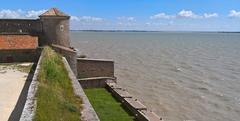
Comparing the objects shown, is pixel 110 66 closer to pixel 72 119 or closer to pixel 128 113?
pixel 128 113

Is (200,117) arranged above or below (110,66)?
below

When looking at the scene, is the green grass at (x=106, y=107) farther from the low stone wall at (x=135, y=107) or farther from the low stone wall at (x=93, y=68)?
the low stone wall at (x=93, y=68)

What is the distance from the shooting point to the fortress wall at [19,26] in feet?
96.4

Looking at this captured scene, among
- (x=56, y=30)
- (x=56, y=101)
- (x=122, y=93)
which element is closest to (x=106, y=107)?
(x=122, y=93)

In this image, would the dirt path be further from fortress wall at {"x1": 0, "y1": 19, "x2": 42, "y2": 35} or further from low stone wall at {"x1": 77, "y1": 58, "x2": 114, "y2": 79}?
fortress wall at {"x1": 0, "y1": 19, "x2": 42, "y2": 35}

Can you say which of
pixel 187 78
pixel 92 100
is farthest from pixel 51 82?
pixel 187 78

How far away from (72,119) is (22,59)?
19608 mm

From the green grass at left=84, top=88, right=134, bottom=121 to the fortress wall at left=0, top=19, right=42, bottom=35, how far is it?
944 cm

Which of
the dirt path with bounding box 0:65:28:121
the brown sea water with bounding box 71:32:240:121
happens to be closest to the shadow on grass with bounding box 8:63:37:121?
the dirt path with bounding box 0:65:28:121

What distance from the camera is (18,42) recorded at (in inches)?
1093

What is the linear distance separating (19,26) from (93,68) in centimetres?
843

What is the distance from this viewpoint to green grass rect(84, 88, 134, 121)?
53.8 feet

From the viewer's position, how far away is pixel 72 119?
8.77 metres

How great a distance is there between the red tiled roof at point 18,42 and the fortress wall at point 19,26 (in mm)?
1034
